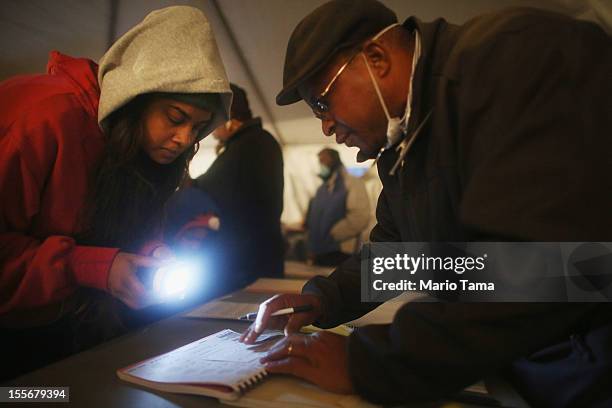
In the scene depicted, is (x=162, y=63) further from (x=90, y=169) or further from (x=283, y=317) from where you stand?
(x=283, y=317)

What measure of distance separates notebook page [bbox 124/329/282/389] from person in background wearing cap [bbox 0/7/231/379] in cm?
17

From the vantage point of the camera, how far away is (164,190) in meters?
1.06

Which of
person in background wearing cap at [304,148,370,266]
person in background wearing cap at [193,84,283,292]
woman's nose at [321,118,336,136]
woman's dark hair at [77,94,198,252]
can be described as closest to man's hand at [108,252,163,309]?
woman's dark hair at [77,94,198,252]

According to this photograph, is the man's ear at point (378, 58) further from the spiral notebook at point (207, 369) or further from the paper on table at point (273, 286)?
the paper on table at point (273, 286)

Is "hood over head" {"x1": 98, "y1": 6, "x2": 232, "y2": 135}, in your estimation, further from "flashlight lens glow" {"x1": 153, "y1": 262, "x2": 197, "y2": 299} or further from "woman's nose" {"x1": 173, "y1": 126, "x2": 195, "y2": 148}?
"flashlight lens glow" {"x1": 153, "y1": 262, "x2": 197, "y2": 299}

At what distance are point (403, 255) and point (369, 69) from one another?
0.36m

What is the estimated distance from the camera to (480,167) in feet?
1.54

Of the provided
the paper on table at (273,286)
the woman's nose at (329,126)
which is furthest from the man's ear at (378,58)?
the paper on table at (273,286)

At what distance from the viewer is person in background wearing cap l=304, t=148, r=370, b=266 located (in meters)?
1.43

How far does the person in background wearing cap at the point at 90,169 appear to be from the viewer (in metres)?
0.75

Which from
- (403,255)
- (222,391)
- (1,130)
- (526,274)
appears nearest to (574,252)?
(526,274)

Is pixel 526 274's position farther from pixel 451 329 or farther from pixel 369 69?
pixel 369 69

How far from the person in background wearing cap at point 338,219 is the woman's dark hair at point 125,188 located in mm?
668

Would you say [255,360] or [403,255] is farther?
[403,255]
